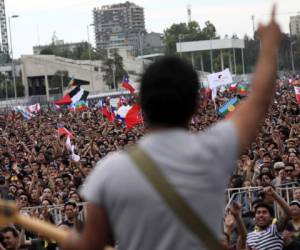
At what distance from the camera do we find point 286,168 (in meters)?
11.1

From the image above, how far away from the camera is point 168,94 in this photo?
104 inches

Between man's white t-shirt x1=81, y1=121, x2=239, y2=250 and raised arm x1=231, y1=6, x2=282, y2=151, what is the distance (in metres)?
0.12

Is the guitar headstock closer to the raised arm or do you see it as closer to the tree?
the raised arm

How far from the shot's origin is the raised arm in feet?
8.84

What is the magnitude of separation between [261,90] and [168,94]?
0.32 m

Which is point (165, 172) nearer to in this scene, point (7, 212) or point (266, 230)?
point (7, 212)

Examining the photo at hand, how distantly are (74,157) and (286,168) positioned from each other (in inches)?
339

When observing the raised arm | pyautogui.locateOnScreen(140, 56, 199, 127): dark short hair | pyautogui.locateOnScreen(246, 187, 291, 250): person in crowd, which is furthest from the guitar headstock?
pyautogui.locateOnScreen(246, 187, 291, 250): person in crowd

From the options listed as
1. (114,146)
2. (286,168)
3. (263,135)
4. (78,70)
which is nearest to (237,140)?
(286,168)

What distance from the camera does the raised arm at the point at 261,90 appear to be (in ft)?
8.84

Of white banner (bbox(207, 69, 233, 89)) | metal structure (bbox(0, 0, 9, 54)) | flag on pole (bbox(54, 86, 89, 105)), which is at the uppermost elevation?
metal structure (bbox(0, 0, 9, 54))

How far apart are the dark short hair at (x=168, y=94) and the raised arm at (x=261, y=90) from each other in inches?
6.2

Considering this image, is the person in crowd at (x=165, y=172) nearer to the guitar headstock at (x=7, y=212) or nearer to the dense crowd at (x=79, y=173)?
the guitar headstock at (x=7, y=212)

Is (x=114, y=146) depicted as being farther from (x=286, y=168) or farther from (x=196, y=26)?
(x=196, y=26)
